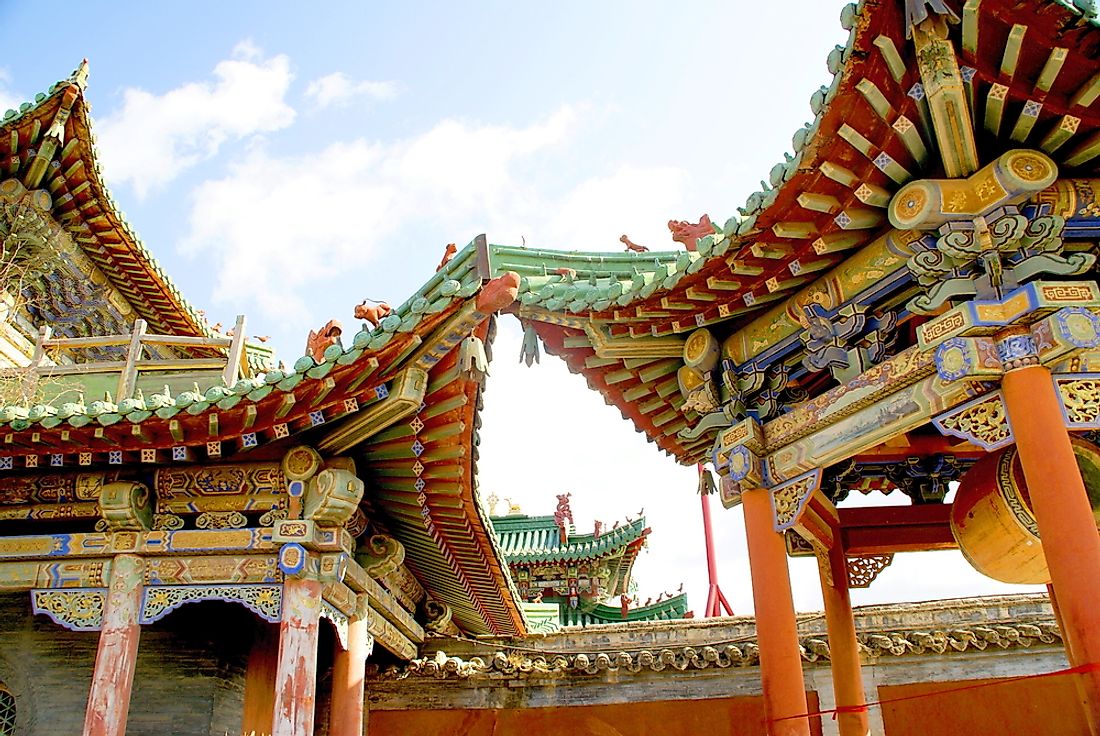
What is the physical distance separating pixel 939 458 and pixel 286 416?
576 centimetres

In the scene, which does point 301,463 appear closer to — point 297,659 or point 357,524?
point 357,524

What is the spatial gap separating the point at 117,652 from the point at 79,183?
7.09 meters

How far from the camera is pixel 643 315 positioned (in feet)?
23.3

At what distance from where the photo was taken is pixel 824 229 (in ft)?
20.2

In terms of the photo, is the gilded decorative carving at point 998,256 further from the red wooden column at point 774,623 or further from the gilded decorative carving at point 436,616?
the gilded decorative carving at point 436,616

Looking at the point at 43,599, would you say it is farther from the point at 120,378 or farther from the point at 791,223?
the point at 791,223

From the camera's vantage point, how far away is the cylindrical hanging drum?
6.21 metres

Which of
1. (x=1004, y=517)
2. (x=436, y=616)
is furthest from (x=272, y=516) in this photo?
(x=1004, y=517)

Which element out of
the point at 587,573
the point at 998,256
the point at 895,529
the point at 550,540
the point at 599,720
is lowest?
the point at 599,720

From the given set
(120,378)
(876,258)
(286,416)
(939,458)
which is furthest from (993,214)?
(120,378)

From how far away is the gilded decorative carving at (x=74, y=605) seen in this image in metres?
6.94

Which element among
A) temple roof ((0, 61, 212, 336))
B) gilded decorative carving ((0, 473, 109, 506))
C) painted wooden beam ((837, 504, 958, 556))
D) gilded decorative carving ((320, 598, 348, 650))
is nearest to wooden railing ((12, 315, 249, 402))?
gilded decorative carving ((0, 473, 109, 506))

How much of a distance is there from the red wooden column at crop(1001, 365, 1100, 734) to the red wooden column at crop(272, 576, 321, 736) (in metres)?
4.85

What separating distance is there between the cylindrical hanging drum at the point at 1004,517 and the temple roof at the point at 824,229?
4.47 ft
